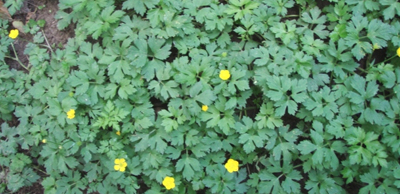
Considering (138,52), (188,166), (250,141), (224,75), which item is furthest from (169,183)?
(138,52)

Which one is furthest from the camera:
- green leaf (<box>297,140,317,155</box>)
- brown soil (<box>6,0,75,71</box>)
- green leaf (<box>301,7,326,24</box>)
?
brown soil (<box>6,0,75,71</box>)

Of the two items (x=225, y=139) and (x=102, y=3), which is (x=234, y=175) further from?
(x=102, y=3)

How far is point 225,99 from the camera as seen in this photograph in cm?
335

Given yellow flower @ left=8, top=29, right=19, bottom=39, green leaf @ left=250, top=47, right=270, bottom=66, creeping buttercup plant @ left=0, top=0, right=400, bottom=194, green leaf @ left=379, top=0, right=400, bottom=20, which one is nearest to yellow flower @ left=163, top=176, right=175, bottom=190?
creeping buttercup plant @ left=0, top=0, right=400, bottom=194

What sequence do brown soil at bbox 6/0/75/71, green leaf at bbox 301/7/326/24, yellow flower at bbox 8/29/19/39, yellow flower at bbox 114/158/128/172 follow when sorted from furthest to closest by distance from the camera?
brown soil at bbox 6/0/75/71 → yellow flower at bbox 8/29/19/39 → green leaf at bbox 301/7/326/24 → yellow flower at bbox 114/158/128/172

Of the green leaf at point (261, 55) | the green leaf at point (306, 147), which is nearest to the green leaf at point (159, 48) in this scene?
the green leaf at point (261, 55)

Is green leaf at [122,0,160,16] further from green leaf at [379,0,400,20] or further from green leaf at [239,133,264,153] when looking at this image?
green leaf at [379,0,400,20]

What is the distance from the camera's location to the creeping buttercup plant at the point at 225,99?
10.8 feet

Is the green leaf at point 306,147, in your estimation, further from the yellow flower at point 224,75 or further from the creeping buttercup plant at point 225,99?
the yellow flower at point 224,75

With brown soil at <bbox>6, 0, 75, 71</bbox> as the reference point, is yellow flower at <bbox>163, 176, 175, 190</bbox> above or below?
below

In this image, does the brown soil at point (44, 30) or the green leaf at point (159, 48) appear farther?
the brown soil at point (44, 30)

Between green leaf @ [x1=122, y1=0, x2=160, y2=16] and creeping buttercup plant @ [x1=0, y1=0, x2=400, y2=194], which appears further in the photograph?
green leaf @ [x1=122, y1=0, x2=160, y2=16]

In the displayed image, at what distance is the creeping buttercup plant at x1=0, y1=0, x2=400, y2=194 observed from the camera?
3277 mm

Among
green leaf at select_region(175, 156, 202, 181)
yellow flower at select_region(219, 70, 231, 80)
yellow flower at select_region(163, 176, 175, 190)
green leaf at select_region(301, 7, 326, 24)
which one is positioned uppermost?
green leaf at select_region(301, 7, 326, 24)
